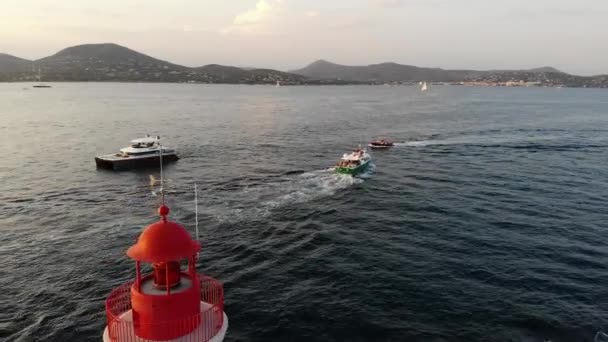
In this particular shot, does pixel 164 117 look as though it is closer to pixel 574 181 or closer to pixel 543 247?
pixel 574 181

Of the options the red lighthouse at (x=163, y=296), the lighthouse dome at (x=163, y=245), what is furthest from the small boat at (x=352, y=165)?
the lighthouse dome at (x=163, y=245)

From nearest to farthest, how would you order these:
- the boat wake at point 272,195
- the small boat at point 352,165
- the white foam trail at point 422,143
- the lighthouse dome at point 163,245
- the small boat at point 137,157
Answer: the lighthouse dome at point 163,245 → the boat wake at point 272,195 → the small boat at point 352,165 → the small boat at point 137,157 → the white foam trail at point 422,143

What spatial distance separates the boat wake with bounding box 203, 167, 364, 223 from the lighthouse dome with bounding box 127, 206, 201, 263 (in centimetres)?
3026

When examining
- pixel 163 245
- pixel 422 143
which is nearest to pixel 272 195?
pixel 163 245

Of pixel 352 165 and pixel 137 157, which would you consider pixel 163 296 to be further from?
pixel 137 157

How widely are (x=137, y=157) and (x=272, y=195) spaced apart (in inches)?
1113

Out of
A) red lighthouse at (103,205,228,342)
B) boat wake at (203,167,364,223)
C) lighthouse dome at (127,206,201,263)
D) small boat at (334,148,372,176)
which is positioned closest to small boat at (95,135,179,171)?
boat wake at (203,167,364,223)

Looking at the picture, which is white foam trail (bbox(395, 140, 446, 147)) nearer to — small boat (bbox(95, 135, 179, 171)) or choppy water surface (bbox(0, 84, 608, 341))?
choppy water surface (bbox(0, 84, 608, 341))

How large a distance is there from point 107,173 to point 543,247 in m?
55.5

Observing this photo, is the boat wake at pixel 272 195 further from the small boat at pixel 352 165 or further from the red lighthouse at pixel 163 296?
the red lighthouse at pixel 163 296

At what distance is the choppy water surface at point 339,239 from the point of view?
26406 millimetres

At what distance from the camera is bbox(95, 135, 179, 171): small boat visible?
66.9 meters

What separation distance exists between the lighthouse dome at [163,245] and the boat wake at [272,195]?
30.3 meters

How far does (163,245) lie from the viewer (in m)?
12.5
